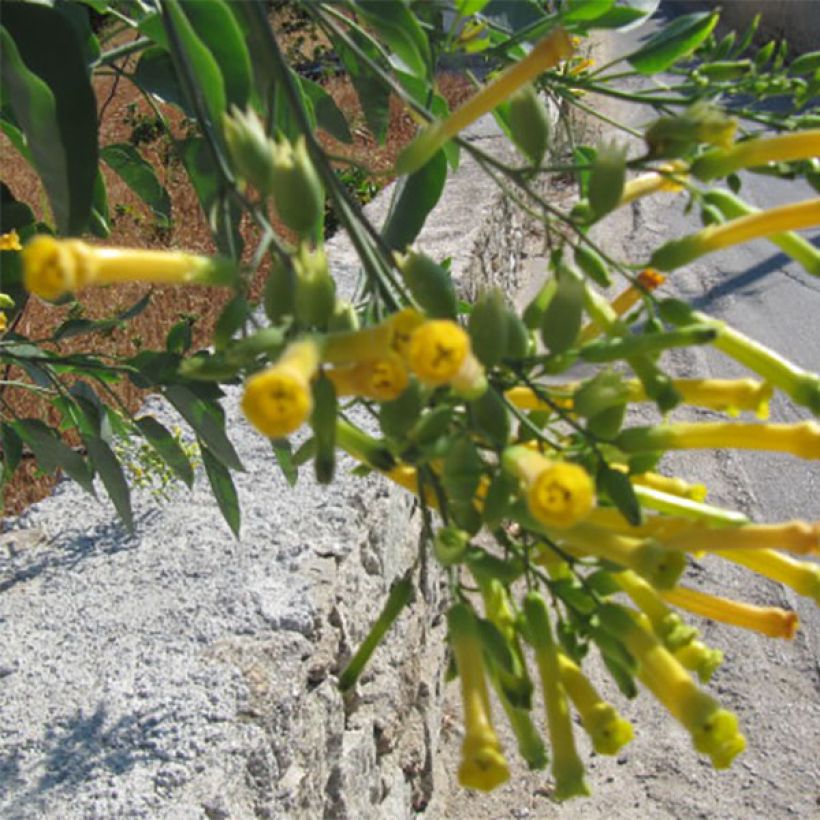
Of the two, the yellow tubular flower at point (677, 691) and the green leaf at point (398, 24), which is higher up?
the green leaf at point (398, 24)

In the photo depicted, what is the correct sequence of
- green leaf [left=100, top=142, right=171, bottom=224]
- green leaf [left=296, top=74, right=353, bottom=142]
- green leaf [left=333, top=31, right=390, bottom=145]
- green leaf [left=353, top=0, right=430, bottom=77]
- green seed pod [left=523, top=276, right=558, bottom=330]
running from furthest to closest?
green leaf [left=100, top=142, right=171, bottom=224] < green leaf [left=296, top=74, right=353, bottom=142] < green leaf [left=333, top=31, right=390, bottom=145] < green leaf [left=353, top=0, right=430, bottom=77] < green seed pod [left=523, top=276, right=558, bottom=330]

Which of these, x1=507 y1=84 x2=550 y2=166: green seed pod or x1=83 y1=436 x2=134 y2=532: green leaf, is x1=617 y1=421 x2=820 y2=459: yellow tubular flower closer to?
x1=507 y1=84 x2=550 y2=166: green seed pod

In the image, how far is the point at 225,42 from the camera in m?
0.79

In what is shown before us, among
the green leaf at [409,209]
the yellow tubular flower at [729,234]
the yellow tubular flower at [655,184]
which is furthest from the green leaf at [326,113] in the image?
the yellow tubular flower at [729,234]

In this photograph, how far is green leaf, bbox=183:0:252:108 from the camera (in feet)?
2.59

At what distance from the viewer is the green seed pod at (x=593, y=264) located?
752 mm

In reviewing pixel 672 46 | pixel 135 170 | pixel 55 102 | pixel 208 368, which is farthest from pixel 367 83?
pixel 208 368


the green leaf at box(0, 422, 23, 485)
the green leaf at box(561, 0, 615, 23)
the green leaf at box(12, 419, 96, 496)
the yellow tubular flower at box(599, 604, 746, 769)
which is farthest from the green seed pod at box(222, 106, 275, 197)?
the green leaf at box(0, 422, 23, 485)

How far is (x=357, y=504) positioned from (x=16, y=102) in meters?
1.76

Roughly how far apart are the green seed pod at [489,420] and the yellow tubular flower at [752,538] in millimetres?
106

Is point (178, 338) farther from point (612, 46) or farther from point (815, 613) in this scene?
point (612, 46)

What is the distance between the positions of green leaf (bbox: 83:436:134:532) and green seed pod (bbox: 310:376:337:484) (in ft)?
3.48

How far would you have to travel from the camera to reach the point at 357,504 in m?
2.48

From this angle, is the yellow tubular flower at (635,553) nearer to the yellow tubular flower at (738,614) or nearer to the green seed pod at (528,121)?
the yellow tubular flower at (738,614)
